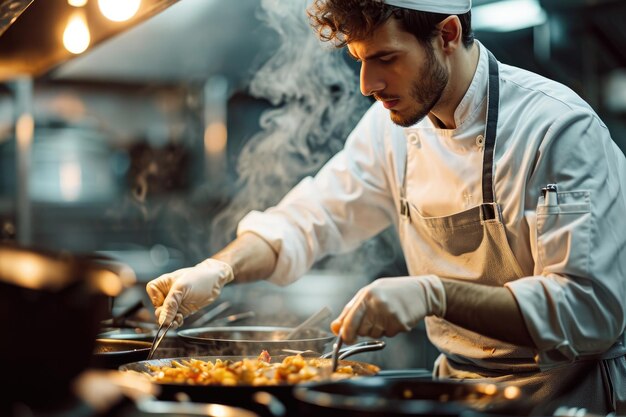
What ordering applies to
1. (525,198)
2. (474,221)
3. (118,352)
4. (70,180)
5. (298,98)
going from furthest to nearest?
(70,180)
(298,98)
(474,221)
(525,198)
(118,352)

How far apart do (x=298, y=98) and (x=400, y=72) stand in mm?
1447

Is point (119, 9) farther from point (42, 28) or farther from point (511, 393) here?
point (511, 393)

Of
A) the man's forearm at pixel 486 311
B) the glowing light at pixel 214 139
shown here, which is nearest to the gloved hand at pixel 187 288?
the man's forearm at pixel 486 311

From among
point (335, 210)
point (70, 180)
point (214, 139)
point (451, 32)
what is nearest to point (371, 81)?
point (451, 32)

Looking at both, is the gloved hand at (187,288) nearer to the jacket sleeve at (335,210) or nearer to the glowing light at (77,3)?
the jacket sleeve at (335,210)

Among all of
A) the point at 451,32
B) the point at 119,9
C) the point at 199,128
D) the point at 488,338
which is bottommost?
the point at 488,338

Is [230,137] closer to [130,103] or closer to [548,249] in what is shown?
[130,103]

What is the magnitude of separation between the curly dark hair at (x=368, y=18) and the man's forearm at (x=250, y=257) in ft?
2.26

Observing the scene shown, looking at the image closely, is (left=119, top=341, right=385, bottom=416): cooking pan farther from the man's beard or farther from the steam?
the steam

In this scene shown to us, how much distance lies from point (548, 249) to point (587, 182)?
0.17 m

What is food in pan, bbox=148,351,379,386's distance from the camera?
1.38 metres

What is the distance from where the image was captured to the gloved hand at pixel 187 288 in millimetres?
1996

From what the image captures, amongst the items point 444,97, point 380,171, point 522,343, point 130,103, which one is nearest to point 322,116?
point 380,171

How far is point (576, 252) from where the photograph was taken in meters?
1.62
